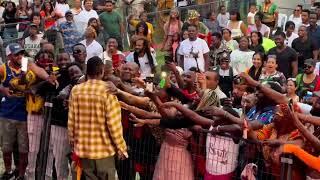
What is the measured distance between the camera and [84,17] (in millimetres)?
15508

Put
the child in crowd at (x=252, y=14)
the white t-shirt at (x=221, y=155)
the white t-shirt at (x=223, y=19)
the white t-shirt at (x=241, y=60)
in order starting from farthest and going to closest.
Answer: the white t-shirt at (x=223, y=19) → the child in crowd at (x=252, y=14) → the white t-shirt at (x=241, y=60) → the white t-shirt at (x=221, y=155)

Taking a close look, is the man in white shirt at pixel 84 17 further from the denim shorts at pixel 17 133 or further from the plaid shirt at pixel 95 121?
the plaid shirt at pixel 95 121

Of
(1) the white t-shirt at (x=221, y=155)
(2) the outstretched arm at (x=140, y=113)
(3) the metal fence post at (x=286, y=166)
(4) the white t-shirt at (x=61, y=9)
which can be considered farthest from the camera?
(4) the white t-shirt at (x=61, y=9)

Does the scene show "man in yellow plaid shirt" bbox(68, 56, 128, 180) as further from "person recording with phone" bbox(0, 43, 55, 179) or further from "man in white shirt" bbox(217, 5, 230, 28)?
"man in white shirt" bbox(217, 5, 230, 28)

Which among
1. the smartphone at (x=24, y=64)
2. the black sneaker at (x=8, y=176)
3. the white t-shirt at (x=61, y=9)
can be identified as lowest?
the black sneaker at (x=8, y=176)

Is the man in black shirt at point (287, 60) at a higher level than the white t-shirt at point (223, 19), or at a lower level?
lower

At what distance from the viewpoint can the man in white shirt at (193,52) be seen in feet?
43.4

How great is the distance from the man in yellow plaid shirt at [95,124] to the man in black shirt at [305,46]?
7.12 metres

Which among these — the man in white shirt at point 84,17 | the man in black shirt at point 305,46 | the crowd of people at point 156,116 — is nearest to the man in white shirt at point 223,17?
the man in white shirt at point 84,17

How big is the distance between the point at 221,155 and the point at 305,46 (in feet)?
23.9

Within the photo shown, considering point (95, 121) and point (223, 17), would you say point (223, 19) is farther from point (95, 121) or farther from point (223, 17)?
point (95, 121)

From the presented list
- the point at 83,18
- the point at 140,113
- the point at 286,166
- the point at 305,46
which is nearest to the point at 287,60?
the point at 305,46

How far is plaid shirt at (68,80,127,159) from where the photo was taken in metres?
7.45

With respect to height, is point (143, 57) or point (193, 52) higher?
point (143, 57)
